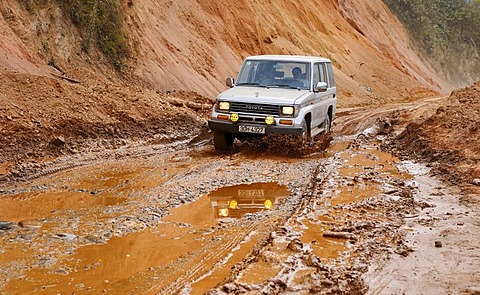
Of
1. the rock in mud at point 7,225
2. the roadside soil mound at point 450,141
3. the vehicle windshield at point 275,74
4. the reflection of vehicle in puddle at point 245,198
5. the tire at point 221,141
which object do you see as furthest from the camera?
the vehicle windshield at point 275,74

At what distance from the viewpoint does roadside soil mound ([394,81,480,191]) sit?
982 cm

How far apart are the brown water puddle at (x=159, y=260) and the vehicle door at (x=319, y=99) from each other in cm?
562

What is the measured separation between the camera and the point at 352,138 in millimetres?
15406

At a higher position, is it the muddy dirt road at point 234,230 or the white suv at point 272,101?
the white suv at point 272,101

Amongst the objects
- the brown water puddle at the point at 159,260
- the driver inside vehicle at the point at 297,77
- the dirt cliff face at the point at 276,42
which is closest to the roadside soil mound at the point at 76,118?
the driver inside vehicle at the point at 297,77

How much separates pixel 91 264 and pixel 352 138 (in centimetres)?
1083

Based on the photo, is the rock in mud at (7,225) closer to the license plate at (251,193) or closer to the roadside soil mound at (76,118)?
the license plate at (251,193)

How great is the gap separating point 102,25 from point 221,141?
27.3ft

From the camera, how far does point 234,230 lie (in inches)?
263

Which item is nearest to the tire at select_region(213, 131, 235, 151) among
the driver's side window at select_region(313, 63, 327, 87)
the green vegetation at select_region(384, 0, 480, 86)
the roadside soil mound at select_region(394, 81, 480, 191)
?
the driver's side window at select_region(313, 63, 327, 87)

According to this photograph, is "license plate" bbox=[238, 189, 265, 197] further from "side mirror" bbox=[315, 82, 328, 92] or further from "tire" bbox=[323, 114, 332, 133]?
"tire" bbox=[323, 114, 332, 133]

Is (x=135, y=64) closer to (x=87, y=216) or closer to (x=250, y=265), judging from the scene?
(x=87, y=216)

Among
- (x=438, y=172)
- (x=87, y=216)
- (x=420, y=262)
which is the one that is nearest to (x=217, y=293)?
(x=420, y=262)

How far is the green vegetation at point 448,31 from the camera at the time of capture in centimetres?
5203
